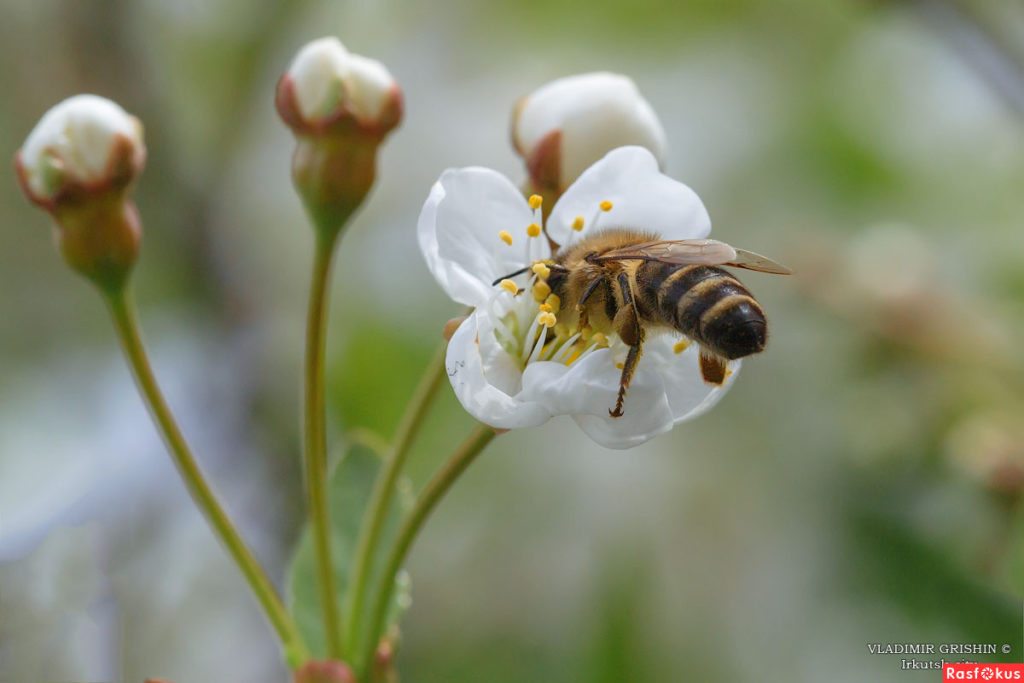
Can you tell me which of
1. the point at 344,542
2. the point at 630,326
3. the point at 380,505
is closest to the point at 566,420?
the point at 344,542

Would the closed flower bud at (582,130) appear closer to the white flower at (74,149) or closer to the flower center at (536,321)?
the flower center at (536,321)

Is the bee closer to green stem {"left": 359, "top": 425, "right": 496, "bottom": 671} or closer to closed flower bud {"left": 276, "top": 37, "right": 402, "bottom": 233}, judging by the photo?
green stem {"left": 359, "top": 425, "right": 496, "bottom": 671}

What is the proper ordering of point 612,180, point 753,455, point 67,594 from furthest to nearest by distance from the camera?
point 753,455, point 67,594, point 612,180

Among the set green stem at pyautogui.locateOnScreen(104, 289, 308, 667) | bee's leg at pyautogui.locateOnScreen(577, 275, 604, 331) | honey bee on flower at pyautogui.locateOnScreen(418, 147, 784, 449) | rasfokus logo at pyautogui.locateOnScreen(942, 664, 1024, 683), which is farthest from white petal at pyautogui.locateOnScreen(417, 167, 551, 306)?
rasfokus logo at pyautogui.locateOnScreen(942, 664, 1024, 683)

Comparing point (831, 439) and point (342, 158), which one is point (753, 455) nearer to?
point (831, 439)

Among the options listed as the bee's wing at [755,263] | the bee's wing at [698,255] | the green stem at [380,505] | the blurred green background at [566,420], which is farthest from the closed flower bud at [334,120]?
the blurred green background at [566,420]

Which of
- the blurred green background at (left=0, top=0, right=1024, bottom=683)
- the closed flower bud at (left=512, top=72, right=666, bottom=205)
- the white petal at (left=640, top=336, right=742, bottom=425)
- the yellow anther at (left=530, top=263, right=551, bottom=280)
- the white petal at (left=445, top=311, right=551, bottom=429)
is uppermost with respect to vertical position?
the closed flower bud at (left=512, top=72, right=666, bottom=205)

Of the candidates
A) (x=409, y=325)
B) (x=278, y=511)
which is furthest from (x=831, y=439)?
(x=278, y=511)
